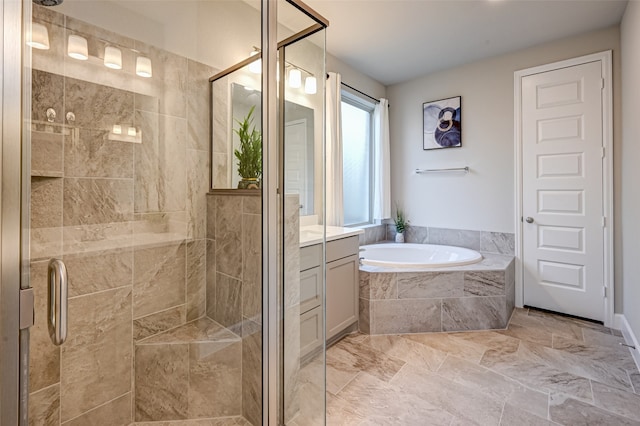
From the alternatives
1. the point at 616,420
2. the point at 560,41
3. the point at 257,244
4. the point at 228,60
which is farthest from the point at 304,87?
the point at 560,41

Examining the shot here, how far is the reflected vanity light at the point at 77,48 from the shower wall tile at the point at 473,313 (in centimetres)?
287

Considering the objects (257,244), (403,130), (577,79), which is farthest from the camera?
(403,130)

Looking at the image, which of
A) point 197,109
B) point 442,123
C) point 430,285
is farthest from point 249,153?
point 442,123

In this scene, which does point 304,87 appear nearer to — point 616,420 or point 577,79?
point 616,420

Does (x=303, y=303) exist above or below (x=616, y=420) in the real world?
above

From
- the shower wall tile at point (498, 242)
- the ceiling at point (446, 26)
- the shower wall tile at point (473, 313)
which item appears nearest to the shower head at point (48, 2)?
the ceiling at point (446, 26)

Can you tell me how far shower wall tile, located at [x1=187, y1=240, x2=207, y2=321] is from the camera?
1.77m

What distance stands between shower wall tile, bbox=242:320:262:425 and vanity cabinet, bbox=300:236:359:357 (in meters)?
0.22

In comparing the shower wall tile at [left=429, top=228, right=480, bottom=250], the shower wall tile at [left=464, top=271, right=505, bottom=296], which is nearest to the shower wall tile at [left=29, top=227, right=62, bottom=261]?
the shower wall tile at [left=464, top=271, right=505, bottom=296]

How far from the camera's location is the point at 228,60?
1.80 metres

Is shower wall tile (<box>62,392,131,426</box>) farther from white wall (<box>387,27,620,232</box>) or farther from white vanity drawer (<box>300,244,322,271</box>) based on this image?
white wall (<box>387,27,620,232</box>)

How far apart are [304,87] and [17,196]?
3.88 feet

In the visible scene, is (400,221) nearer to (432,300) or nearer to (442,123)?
(442,123)

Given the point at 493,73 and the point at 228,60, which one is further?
the point at 493,73
